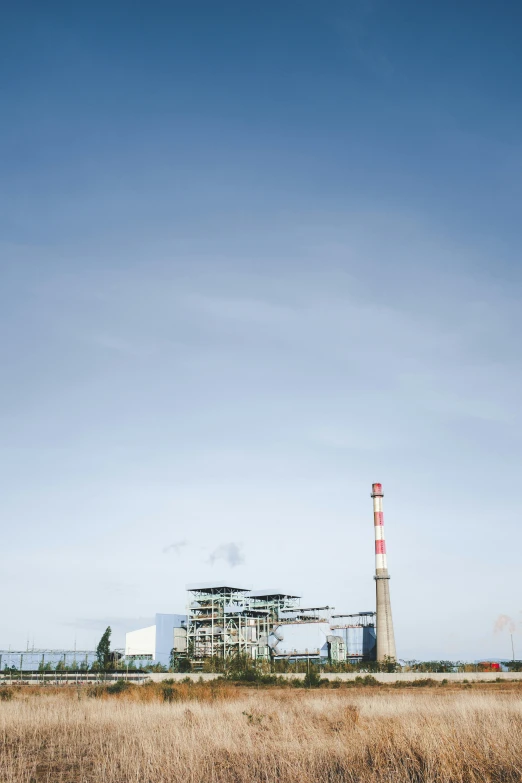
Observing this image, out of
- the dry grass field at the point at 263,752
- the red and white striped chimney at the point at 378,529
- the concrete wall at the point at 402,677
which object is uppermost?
the red and white striped chimney at the point at 378,529

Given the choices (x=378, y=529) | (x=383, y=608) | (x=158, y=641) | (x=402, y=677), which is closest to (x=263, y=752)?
(x=402, y=677)

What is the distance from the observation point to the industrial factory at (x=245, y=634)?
8981cm

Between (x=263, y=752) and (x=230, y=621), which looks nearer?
(x=263, y=752)

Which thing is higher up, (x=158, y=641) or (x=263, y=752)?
(x=263, y=752)

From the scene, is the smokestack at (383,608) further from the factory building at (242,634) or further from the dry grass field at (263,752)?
the dry grass field at (263,752)

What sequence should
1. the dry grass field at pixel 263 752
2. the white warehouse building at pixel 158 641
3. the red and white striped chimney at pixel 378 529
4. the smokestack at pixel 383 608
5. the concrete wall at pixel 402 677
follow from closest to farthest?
the dry grass field at pixel 263 752
the concrete wall at pixel 402 677
the smokestack at pixel 383 608
the red and white striped chimney at pixel 378 529
the white warehouse building at pixel 158 641

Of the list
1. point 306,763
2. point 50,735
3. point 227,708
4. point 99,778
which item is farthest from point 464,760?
point 227,708

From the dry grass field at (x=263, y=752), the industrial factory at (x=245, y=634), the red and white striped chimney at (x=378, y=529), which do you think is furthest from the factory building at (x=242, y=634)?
the dry grass field at (x=263, y=752)

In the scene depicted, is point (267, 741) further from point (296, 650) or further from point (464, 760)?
point (296, 650)

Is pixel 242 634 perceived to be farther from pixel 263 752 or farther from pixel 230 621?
pixel 263 752

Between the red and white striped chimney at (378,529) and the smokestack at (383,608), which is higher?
the red and white striped chimney at (378,529)

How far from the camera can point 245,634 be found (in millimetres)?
91188

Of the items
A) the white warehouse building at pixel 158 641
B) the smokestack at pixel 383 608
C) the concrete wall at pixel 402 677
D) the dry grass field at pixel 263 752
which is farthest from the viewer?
the white warehouse building at pixel 158 641

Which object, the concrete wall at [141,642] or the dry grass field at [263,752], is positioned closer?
the dry grass field at [263,752]
